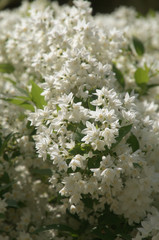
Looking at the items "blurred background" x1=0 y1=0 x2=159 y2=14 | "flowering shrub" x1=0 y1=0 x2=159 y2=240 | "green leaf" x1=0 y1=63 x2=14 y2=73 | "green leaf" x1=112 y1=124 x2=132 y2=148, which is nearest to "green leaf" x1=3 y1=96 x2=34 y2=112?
"flowering shrub" x1=0 y1=0 x2=159 y2=240

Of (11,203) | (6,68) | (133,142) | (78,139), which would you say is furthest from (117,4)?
(78,139)

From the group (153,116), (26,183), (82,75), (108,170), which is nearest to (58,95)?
(82,75)

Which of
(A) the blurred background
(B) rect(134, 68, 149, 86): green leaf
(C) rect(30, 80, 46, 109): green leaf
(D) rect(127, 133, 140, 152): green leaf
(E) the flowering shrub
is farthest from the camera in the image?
(A) the blurred background

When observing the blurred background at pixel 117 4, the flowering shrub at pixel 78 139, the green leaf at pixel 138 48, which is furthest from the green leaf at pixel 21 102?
the blurred background at pixel 117 4

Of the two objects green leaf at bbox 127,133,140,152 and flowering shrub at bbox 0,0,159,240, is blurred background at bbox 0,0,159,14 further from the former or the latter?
green leaf at bbox 127,133,140,152

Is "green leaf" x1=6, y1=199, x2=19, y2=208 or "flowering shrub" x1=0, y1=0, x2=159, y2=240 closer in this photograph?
"flowering shrub" x1=0, y1=0, x2=159, y2=240

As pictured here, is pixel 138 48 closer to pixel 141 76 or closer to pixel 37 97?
pixel 141 76

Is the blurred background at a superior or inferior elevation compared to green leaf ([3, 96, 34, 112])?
inferior

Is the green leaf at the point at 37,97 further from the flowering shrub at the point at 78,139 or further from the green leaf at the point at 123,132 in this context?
the green leaf at the point at 123,132
